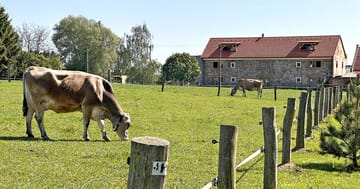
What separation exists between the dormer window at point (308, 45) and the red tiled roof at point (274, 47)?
8.4 inches

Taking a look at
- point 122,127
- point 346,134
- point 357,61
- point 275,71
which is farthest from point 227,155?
point 357,61

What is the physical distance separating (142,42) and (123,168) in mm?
82506

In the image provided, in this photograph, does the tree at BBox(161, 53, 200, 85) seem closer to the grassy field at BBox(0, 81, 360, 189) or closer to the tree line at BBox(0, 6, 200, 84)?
the tree line at BBox(0, 6, 200, 84)

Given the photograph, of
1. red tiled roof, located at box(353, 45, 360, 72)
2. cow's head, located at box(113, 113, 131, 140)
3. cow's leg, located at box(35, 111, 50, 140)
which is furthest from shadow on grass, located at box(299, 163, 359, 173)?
red tiled roof, located at box(353, 45, 360, 72)

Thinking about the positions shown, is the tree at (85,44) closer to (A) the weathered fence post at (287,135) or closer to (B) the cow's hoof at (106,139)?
(B) the cow's hoof at (106,139)

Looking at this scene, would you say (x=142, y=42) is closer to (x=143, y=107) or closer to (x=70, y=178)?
(x=143, y=107)

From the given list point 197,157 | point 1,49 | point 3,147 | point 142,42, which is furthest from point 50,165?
point 142,42

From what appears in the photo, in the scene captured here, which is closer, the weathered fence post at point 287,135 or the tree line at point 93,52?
the weathered fence post at point 287,135

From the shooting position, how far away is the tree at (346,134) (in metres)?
10.2

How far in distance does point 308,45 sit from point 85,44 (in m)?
34.7

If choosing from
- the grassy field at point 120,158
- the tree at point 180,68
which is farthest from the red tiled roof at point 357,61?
the grassy field at point 120,158

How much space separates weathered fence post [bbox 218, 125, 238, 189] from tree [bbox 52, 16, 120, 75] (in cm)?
7389

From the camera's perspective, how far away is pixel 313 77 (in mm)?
74062

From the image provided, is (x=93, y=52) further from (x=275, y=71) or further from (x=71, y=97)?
(x=71, y=97)
